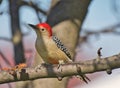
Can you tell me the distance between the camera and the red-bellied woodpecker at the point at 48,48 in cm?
375

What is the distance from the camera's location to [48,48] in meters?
3.82

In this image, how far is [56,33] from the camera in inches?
180

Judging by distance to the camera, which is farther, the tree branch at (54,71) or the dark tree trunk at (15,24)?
the dark tree trunk at (15,24)

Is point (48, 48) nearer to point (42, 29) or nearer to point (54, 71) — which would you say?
point (42, 29)

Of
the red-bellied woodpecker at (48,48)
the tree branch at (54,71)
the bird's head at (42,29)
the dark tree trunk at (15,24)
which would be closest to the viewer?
the tree branch at (54,71)

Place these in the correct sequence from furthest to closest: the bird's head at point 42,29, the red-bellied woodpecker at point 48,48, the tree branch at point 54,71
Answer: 1. the bird's head at point 42,29
2. the red-bellied woodpecker at point 48,48
3. the tree branch at point 54,71

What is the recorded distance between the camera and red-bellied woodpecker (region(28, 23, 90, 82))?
3.75 meters

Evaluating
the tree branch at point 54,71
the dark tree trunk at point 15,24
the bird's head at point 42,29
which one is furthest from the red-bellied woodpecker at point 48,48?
the dark tree trunk at point 15,24

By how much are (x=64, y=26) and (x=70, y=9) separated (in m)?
0.20

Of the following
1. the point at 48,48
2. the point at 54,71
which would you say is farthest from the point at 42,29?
the point at 54,71

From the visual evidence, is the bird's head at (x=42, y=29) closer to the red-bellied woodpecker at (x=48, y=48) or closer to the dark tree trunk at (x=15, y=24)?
the red-bellied woodpecker at (x=48, y=48)

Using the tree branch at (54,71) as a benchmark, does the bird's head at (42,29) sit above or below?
above

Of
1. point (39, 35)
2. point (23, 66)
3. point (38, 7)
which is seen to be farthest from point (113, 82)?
point (23, 66)

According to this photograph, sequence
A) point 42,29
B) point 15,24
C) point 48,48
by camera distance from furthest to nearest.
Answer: point 15,24 < point 42,29 < point 48,48
